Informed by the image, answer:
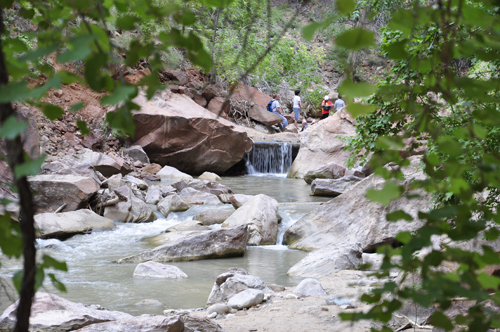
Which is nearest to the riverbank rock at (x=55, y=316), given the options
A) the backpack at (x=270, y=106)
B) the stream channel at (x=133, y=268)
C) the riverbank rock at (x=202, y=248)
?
the stream channel at (x=133, y=268)

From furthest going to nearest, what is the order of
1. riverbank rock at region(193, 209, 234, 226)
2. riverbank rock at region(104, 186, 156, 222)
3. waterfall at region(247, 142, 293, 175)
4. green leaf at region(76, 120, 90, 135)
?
1. waterfall at region(247, 142, 293, 175)
2. riverbank rock at region(104, 186, 156, 222)
3. riverbank rock at region(193, 209, 234, 226)
4. green leaf at region(76, 120, 90, 135)

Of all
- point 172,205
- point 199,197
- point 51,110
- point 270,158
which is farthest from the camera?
point 270,158

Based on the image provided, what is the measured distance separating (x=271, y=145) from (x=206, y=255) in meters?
11.6

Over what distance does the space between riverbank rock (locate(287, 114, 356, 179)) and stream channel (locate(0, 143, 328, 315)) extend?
20.6ft

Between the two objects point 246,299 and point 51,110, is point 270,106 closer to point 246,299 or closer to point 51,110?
point 246,299

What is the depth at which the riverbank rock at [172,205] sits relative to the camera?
9.78 metres

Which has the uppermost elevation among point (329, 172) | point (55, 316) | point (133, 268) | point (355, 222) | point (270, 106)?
point (270, 106)

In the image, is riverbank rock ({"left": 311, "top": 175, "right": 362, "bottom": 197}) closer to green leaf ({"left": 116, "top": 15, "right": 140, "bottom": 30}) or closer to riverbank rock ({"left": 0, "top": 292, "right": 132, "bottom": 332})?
riverbank rock ({"left": 0, "top": 292, "right": 132, "bottom": 332})

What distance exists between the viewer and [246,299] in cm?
451

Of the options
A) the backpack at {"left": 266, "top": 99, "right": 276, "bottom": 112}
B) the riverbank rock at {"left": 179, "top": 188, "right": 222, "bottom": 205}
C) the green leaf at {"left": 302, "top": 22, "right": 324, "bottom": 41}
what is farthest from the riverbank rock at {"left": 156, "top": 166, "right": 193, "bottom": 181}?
the green leaf at {"left": 302, "top": 22, "right": 324, "bottom": 41}

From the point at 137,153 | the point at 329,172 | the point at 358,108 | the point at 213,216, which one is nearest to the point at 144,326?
the point at 358,108

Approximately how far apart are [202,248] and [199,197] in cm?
398

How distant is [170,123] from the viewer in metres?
15.8

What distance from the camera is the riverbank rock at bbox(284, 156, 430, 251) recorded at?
6.52 metres
